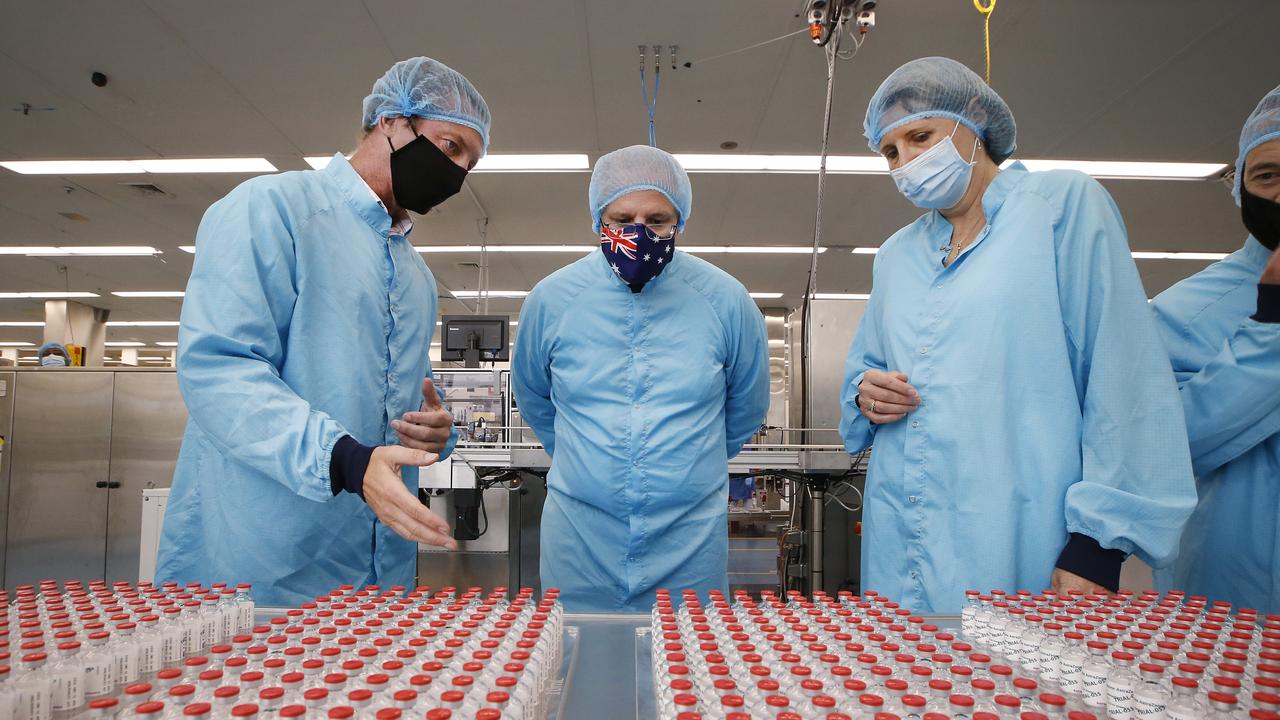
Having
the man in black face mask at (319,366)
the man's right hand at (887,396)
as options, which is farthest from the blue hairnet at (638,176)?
the man's right hand at (887,396)

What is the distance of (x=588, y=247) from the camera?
7637 millimetres

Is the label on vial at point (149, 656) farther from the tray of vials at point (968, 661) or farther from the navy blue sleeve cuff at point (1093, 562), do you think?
the navy blue sleeve cuff at point (1093, 562)

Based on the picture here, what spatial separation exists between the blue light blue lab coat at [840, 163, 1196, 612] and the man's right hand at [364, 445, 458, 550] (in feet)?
2.96

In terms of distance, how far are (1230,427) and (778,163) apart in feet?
14.3

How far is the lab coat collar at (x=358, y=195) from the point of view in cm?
149

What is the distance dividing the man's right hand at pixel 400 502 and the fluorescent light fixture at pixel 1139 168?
5.48 meters

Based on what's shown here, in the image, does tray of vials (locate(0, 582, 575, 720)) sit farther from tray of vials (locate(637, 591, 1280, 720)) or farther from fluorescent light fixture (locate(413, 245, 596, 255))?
fluorescent light fixture (locate(413, 245, 596, 255))

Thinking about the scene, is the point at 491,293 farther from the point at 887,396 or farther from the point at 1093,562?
the point at 1093,562

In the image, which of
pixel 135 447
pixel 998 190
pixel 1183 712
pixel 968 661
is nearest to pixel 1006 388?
pixel 998 190

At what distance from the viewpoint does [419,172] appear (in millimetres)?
1527

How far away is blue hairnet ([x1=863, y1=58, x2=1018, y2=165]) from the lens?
→ 1.45 metres

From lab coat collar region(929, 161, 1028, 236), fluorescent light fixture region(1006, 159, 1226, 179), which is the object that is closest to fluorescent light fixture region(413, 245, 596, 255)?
fluorescent light fixture region(1006, 159, 1226, 179)

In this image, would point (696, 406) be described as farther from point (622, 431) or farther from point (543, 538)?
point (543, 538)

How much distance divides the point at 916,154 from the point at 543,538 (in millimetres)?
1232
